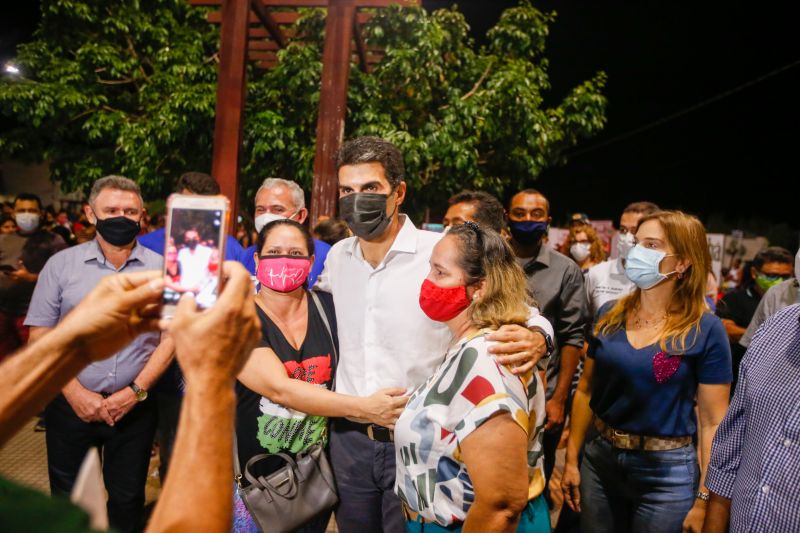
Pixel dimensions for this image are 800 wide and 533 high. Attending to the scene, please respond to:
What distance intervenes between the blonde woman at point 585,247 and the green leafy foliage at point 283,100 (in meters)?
3.41

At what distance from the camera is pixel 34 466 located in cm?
425

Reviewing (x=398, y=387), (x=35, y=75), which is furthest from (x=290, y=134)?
(x=398, y=387)

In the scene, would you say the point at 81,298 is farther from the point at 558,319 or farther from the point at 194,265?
the point at 558,319

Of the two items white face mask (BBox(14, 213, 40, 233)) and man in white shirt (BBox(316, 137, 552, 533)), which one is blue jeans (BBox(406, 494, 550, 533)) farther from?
white face mask (BBox(14, 213, 40, 233))

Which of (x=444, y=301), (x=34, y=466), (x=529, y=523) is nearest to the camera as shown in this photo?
(x=529, y=523)

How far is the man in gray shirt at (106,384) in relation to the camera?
2.77 metres

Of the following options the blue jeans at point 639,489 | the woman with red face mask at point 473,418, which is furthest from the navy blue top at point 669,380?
the woman with red face mask at point 473,418

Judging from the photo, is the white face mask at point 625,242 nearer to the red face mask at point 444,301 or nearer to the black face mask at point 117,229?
the red face mask at point 444,301

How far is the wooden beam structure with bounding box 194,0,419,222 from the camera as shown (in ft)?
18.5

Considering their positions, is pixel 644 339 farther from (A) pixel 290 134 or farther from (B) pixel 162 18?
(B) pixel 162 18

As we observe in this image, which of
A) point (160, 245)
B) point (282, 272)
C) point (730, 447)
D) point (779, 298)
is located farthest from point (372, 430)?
point (779, 298)

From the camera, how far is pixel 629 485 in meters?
2.30

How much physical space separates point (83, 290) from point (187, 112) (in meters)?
7.29

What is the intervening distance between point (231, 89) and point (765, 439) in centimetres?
571
